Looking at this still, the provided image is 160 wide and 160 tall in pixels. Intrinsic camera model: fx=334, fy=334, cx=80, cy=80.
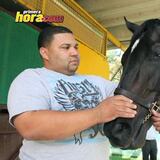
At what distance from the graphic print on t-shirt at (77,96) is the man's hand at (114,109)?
0.24 meters

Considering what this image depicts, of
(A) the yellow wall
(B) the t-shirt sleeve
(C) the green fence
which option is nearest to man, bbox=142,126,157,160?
(A) the yellow wall

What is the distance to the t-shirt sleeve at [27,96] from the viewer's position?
137 cm

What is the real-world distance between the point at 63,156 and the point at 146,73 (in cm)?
51

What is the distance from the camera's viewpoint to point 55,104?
4.81 ft

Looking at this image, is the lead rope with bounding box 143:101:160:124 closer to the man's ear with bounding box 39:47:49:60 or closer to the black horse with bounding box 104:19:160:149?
the black horse with bounding box 104:19:160:149

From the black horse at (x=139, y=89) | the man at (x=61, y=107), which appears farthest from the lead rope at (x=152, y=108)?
the man at (x=61, y=107)

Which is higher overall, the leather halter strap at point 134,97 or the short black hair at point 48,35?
the short black hair at point 48,35

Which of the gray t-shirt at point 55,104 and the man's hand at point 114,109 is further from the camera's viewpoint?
the gray t-shirt at point 55,104

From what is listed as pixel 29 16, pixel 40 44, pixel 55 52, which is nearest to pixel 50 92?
pixel 55 52

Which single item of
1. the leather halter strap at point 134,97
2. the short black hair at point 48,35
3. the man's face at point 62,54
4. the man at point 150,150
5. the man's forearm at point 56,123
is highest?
the short black hair at point 48,35

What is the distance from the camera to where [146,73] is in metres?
1.49

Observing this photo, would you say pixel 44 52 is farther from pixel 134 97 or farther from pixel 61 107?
pixel 134 97

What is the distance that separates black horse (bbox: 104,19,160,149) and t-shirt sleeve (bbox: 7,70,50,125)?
→ 0.29 metres

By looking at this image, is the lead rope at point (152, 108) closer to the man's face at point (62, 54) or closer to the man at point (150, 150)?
the man's face at point (62, 54)
